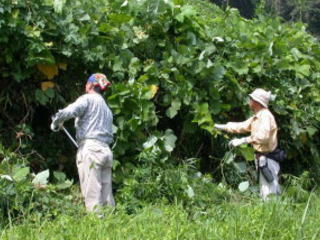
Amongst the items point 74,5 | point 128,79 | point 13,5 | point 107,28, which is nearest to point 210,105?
point 128,79

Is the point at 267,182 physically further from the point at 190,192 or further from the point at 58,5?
the point at 58,5

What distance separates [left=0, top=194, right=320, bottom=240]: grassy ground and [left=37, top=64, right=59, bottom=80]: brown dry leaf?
1609mm

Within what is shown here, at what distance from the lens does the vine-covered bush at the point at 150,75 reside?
5.45 m

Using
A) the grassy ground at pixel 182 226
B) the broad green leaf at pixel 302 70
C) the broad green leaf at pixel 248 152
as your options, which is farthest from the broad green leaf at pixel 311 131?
the grassy ground at pixel 182 226

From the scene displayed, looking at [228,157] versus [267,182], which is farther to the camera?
[228,157]

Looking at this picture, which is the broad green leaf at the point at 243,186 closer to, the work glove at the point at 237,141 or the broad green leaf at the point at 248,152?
the broad green leaf at the point at 248,152

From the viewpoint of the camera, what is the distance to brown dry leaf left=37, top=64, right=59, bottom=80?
545 centimetres

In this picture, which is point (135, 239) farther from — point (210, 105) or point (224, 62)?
point (224, 62)

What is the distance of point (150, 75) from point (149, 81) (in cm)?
6

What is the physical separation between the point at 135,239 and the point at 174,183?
63.9 inches

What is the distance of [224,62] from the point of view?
631 centimetres

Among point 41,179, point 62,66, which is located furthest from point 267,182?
point 62,66

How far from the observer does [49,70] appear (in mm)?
5492

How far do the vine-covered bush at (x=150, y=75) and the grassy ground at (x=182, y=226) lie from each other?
118 centimetres
